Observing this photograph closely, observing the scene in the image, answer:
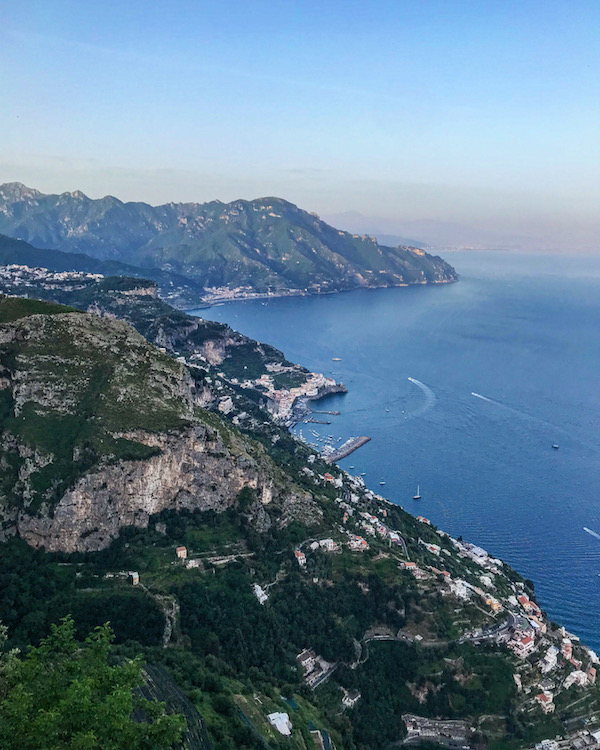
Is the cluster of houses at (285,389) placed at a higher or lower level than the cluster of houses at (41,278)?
lower

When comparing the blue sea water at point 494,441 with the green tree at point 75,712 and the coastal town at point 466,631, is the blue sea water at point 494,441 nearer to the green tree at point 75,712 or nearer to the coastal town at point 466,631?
the coastal town at point 466,631

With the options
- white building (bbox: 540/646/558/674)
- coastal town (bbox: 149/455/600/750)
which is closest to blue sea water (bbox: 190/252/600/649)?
coastal town (bbox: 149/455/600/750)

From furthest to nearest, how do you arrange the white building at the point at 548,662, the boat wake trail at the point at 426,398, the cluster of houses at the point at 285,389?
the cluster of houses at the point at 285,389 < the boat wake trail at the point at 426,398 < the white building at the point at 548,662

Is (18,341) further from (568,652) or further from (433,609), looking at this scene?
(568,652)

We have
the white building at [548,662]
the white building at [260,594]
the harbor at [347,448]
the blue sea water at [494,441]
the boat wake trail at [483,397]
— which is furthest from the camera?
the boat wake trail at [483,397]

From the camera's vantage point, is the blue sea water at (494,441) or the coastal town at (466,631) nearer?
the coastal town at (466,631)

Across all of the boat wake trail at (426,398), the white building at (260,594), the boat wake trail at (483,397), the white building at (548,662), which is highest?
the boat wake trail at (483,397)

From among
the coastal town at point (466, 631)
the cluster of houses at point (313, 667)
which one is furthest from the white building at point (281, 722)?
the cluster of houses at point (313, 667)

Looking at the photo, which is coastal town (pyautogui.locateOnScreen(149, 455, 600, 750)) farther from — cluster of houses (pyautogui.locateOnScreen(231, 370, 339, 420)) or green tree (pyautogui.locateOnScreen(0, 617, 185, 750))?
cluster of houses (pyautogui.locateOnScreen(231, 370, 339, 420))

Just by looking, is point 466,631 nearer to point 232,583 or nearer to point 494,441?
point 232,583
